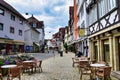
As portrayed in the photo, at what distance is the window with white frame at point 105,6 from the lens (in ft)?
45.0

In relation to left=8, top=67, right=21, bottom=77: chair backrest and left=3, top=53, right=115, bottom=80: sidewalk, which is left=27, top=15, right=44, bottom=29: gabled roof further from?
left=8, top=67, right=21, bottom=77: chair backrest

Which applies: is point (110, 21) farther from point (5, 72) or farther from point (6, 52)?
point (6, 52)

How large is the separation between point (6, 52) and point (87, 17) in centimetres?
1704

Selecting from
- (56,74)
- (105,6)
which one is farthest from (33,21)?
(56,74)

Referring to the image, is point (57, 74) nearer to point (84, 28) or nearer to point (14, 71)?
point (14, 71)

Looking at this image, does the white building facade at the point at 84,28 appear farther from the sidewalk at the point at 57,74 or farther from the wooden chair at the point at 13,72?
the wooden chair at the point at 13,72

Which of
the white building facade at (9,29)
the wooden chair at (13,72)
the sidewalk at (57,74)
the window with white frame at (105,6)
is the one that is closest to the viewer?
Result: the wooden chair at (13,72)

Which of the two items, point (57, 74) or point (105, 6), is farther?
point (105, 6)

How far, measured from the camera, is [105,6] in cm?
1548

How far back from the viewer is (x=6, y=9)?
Result: 113ft

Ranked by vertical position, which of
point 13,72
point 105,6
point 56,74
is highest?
point 105,6

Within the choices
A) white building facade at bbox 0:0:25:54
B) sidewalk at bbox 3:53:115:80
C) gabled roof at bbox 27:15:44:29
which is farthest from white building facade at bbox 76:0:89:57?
gabled roof at bbox 27:15:44:29

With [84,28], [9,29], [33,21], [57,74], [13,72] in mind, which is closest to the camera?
[13,72]

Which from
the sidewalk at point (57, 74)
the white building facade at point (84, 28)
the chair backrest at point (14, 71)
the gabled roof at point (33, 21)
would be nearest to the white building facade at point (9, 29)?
the white building facade at point (84, 28)
